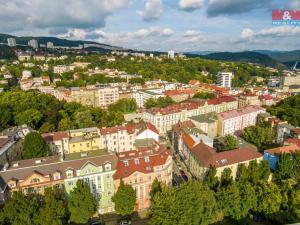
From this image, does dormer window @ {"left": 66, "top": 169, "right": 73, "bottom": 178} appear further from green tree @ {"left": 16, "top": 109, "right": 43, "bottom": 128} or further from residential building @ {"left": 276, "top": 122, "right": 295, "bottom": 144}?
residential building @ {"left": 276, "top": 122, "right": 295, "bottom": 144}

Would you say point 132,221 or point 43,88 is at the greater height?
point 43,88

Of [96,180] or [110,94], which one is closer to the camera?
[96,180]

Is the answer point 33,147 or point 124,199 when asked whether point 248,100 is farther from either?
point 33,147

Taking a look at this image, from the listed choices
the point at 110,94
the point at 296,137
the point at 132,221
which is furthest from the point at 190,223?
the point at 110,94

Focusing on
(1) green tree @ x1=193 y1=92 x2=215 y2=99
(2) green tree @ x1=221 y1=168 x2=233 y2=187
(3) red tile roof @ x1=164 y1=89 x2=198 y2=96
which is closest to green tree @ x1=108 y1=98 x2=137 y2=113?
(3) red tile roof @ x1=164 y1=89 x2=198 y2=96

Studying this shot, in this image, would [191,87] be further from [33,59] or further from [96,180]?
[33,59]

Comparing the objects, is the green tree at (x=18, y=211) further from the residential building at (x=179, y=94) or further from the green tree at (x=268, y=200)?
the residential building at (x=179, y=94)
